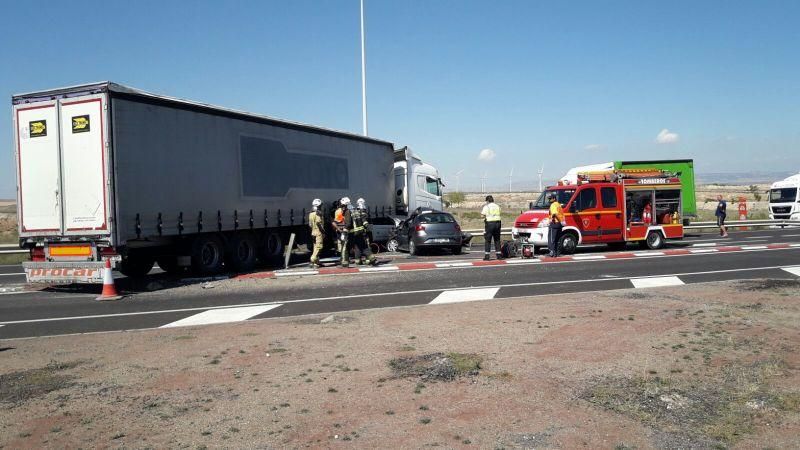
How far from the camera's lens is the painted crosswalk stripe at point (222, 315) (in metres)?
9.88

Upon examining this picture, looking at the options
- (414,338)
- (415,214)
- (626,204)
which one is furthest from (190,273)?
(626,204)

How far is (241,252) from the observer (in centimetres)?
1738

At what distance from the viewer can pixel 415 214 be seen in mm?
22625

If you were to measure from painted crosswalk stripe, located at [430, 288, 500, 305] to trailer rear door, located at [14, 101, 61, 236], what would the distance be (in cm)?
798

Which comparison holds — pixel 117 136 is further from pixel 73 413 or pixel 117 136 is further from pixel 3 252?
pixel 3 252

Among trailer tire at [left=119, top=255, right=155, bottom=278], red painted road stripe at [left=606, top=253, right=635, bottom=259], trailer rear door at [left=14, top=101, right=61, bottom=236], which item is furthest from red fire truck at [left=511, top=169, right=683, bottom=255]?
trailer rear door at [left=14, top=101, right=61, bottom=236]

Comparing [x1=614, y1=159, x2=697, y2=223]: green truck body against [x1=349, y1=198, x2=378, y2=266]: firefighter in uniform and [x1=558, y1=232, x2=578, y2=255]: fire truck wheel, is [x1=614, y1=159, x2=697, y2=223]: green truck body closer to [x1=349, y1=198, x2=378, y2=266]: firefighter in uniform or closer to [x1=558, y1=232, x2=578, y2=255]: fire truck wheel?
[x1=558, y1=232, x2=578, y2=255]: fire truck wheel

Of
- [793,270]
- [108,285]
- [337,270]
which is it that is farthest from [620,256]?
[108,285]

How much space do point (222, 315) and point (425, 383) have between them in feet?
17.9

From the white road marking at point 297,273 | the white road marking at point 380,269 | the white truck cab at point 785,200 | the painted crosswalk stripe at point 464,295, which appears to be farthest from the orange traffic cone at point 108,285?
the white truck cab at point 785,200

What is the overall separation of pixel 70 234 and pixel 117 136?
7.35 feet

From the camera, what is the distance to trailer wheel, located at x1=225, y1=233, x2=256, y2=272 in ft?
55.3

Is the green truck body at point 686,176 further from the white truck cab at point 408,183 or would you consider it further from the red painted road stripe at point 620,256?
the red painted road stripe at point 620,256

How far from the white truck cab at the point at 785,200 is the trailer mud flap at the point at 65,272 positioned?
3519cm
